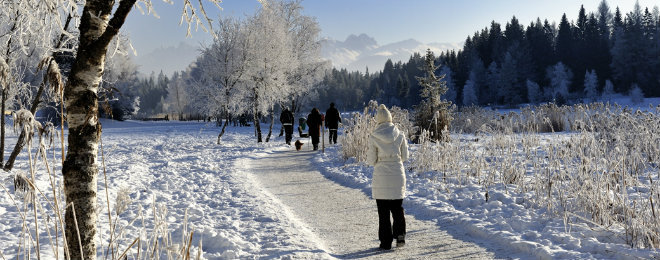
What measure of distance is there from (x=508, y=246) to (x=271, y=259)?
2747 millimetres

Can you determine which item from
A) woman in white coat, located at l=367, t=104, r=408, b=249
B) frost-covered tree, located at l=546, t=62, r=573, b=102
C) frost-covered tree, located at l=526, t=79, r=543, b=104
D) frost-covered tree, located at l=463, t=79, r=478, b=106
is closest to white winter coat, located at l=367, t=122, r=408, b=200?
woman in white coat, located at l=367, t=104, r=408, b=249

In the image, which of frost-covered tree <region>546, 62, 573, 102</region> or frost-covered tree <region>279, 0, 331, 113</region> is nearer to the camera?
frost-covered tree <region>279, 0, 331, 113</region>

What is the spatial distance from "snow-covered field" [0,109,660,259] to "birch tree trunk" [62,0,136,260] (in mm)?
157

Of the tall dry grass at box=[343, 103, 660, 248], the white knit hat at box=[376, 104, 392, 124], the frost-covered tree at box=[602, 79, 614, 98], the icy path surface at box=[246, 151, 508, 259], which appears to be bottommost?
the icy path surface at box=[246, 151, 508, 259]

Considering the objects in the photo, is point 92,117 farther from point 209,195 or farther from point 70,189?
point 209,195

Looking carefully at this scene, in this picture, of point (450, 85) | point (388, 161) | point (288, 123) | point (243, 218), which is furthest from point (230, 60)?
point (450, 85)

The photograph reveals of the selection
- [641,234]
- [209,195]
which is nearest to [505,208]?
[641,234]

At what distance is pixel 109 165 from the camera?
11.0m

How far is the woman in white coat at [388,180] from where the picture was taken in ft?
15.6

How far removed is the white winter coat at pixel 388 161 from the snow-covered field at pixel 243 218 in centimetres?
108

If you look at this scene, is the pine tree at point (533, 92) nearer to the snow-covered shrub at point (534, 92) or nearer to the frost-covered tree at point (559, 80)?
the snow-covered shrub at point (534, 92)

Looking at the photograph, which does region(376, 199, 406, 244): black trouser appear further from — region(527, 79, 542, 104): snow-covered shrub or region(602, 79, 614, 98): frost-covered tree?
region(527, 79, 542, 104): snow-covered shrub

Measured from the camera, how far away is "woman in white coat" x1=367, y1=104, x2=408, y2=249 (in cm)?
474

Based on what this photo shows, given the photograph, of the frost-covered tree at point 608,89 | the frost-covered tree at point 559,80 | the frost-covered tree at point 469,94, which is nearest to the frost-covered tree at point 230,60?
the frost-covered tree at point 559,80
